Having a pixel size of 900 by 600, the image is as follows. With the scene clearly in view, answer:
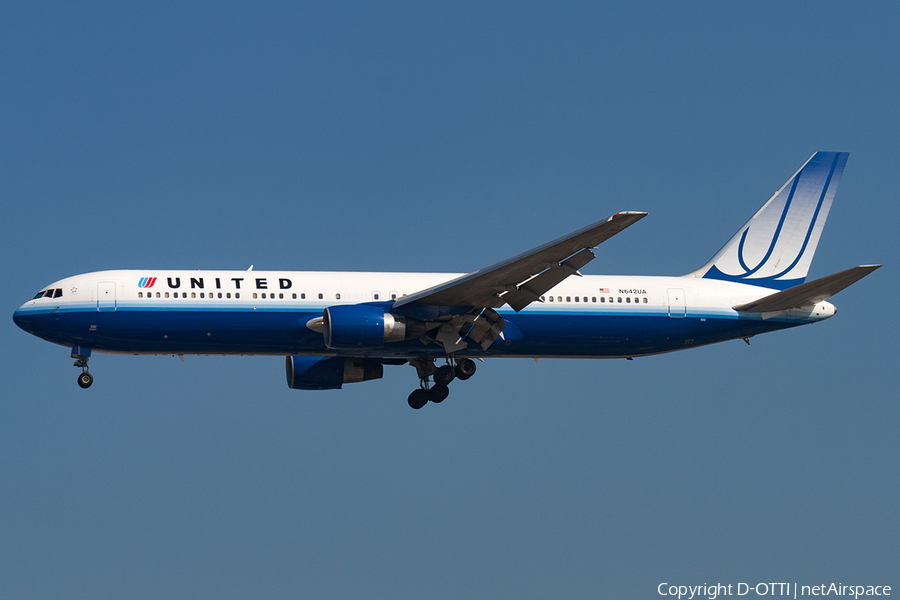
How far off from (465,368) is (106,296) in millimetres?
13714

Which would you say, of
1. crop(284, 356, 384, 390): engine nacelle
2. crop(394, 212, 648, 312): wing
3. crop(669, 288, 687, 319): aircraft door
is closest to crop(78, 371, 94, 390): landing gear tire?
crop(284, 356, 384, 390): engine nacelle

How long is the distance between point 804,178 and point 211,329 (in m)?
26.1

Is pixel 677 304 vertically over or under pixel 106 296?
over

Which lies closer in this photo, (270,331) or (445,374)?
(270,331)

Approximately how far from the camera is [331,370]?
152ft

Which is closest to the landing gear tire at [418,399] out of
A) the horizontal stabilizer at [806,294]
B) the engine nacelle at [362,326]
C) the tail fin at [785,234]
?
the engine nacelle at [362,326]

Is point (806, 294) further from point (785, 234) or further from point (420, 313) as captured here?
point (420, 313)

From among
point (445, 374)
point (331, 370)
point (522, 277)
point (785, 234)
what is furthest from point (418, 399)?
point (785, 234)

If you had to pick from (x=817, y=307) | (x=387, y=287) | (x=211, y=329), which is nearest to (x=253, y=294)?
(x=211, y=329)

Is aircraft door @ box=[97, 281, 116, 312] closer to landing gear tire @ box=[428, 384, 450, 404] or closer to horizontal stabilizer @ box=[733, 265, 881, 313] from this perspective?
landing gear tire @ box=[428, 384, 450, 404]

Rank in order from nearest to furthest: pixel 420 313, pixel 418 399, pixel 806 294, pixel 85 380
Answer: pixel 420 313 < pixel 85 380 < pixel 806 294 < pixel 418 399

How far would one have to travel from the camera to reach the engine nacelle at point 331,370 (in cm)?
4622

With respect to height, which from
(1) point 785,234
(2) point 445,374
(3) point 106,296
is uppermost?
(1) point 785,234

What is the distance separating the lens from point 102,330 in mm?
39875
